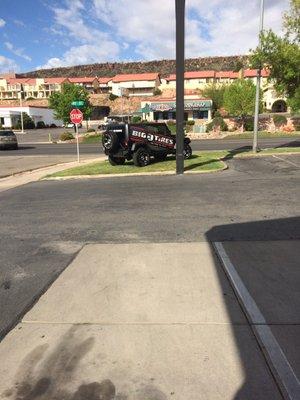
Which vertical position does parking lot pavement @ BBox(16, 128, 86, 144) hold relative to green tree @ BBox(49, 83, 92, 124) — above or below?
below

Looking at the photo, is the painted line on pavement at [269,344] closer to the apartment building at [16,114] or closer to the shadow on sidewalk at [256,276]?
the shadow on sidewalk at [256,276]

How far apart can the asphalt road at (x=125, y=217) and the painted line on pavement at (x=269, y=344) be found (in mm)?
2293

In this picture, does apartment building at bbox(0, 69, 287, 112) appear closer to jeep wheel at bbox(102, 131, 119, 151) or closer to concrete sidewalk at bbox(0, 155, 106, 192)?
concrete sidewalk at bbox(0, 155, 106, 192)

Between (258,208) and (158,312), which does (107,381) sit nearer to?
(158,312)

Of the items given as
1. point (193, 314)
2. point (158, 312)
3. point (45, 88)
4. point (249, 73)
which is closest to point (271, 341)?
point (193, 314)

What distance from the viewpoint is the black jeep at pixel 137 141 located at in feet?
60.3

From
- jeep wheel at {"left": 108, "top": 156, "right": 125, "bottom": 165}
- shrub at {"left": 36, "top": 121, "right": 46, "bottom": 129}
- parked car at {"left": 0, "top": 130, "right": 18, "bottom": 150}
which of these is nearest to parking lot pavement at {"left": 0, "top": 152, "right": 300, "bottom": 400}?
jeep wheel at {"left": 108, "top": 156, "right": 125, "bottom": 165}

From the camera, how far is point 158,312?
15.5 ft

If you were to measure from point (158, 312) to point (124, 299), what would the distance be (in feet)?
1.84

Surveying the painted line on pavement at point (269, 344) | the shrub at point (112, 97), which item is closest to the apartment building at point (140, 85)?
the shrub at point (112, 97)

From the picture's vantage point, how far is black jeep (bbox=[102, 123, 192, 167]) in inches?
723

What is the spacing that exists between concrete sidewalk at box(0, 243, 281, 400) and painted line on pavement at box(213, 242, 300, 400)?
7 cm

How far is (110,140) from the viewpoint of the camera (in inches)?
727

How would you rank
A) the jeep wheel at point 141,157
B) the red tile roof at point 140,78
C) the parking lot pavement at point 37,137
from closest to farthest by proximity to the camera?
the jeep wheel at point 141,157
the parking lot pavement at point 37,137
the red tile roof at point 140,78
